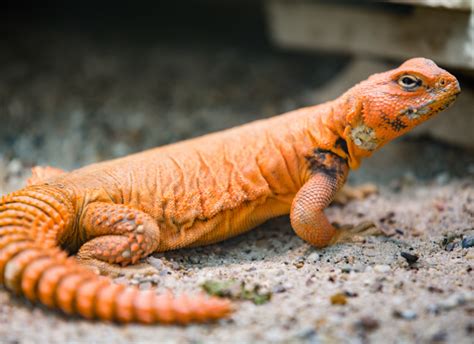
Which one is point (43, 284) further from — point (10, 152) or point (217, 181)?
point (10, 152)

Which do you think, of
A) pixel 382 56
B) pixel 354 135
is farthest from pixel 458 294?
pixel 382 56

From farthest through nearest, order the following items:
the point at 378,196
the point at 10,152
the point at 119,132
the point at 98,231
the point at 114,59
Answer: the point at 114,59 < the point at 119,132 < the point at 10,152 < the point at 378,196 < the point at 98,231

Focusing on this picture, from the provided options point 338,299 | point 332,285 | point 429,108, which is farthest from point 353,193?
point 338,299

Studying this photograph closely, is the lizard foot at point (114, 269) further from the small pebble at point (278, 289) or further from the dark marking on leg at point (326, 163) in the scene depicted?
the dark marking on leg at point (326, 163)

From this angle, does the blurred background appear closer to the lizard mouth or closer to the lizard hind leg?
the lizard mouth

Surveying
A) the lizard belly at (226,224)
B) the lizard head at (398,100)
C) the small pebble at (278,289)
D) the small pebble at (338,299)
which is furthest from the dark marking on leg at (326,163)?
the small pebble at (338,299)

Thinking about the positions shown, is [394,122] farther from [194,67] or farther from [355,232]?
[194,67]
